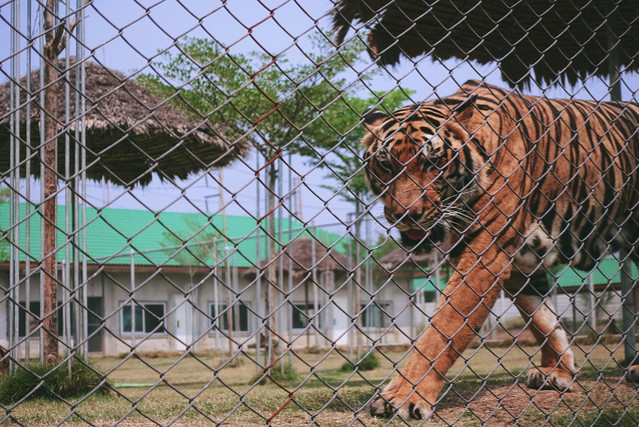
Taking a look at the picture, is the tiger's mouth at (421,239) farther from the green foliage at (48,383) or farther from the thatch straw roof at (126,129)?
the thatch straw roof at (126,129)

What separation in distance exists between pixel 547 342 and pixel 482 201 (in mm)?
1049

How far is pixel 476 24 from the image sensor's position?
527 centimetres

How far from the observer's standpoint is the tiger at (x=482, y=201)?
2.52 meters

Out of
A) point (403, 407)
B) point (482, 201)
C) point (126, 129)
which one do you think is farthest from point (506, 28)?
point (126, 129)

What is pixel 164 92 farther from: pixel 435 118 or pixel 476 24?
pixel 435 118

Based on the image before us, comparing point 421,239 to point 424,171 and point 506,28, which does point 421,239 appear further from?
point 506,28

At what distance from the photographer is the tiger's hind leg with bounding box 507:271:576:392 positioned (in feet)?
11.3

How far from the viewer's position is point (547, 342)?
3.59m

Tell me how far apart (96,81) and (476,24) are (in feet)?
17.5

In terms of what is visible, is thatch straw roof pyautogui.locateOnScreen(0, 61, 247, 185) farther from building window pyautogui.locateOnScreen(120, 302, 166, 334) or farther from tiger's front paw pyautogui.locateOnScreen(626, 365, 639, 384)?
building window pyautogui.locateOnScreen(120, 302, 166, 334)

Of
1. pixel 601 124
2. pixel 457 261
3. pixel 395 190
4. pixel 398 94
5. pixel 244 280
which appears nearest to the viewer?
pixel 395 190

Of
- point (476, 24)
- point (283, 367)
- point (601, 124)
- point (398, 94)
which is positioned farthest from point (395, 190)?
point (398, 94)

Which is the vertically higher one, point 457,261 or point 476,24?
point 476,24

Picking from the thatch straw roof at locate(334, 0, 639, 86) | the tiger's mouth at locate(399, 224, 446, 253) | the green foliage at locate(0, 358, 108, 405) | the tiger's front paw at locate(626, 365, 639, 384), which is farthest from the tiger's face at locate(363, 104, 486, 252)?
the green foliage at locate(0, 358, 108, 405)
